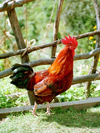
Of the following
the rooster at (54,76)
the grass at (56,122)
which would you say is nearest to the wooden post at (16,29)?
the rooster at (54,76)

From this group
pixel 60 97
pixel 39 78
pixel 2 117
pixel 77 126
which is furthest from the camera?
pixel 60 97

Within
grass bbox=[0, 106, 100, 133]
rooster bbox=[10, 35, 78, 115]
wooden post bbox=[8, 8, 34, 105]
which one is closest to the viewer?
grass bbox=[0, 106, 100, 133]

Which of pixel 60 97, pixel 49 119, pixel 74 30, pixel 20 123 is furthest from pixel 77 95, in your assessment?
pixel 74 30

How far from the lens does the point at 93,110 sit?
120 inches

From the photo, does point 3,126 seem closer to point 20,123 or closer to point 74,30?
point 20,123

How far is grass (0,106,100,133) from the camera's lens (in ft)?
7.93

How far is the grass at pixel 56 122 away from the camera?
242cm

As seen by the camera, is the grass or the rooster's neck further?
the rooster's neck

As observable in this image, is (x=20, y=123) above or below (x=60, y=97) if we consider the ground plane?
above

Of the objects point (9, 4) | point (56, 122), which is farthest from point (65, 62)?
point (9, 4)

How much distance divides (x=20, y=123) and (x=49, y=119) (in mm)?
469

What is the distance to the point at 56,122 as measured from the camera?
2646 mm

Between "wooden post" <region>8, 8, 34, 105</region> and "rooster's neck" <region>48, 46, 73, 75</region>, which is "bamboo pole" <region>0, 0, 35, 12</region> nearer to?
"wooden post" <region>8, 8, 34, 105</region>

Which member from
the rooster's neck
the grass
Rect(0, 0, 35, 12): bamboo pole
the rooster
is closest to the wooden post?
Rect(0, 0, 35, 12): bamboo pole
